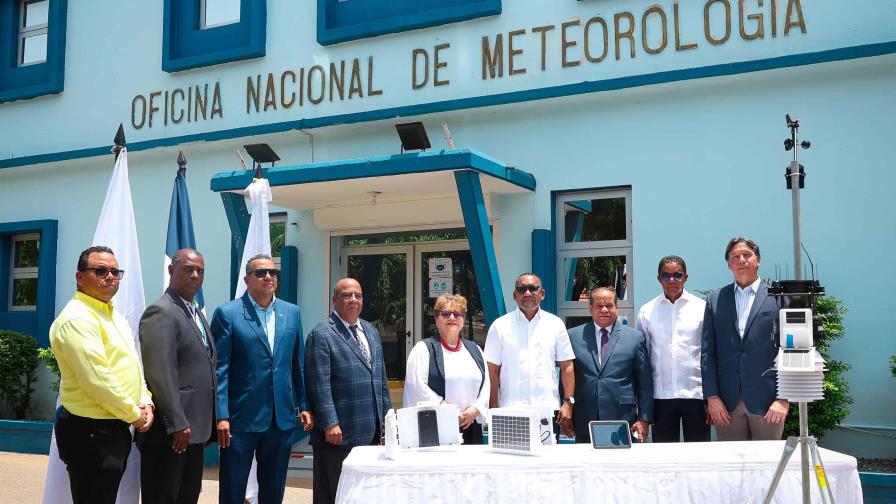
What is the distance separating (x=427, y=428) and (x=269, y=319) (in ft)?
4.23

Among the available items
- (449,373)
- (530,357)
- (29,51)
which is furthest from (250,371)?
(29,51)

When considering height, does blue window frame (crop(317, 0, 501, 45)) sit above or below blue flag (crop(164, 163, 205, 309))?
above

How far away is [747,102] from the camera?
7.30 meters

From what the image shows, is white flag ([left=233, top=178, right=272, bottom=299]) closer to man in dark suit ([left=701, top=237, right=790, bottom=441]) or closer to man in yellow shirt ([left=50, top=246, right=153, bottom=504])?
man in yellow shirt ([left=50, top=246, right=153, bottom=504])

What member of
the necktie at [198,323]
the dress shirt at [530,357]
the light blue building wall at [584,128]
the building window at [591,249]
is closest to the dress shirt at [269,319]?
the necktie at [198,323]

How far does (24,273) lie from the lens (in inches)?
443

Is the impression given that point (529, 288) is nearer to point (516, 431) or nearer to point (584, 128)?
point (516, 431)

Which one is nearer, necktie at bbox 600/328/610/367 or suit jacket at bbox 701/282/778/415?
suit jacket at bbox 701/282/778/415

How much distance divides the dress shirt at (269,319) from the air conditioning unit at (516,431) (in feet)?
4.82

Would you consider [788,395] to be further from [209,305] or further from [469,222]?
[209,305]

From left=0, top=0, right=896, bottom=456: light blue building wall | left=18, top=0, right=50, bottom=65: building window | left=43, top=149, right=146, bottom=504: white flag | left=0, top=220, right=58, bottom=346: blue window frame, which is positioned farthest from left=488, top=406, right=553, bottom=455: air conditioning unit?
left=18, top=0, right=50, bottom=65: building window

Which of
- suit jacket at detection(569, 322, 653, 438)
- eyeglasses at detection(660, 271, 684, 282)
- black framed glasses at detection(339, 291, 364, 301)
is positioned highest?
eyeglasses at detection(660, 271, 684, 282)

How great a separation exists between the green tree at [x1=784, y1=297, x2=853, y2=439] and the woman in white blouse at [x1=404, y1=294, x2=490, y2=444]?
99.3 inches

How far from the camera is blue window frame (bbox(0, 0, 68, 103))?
11117mm
